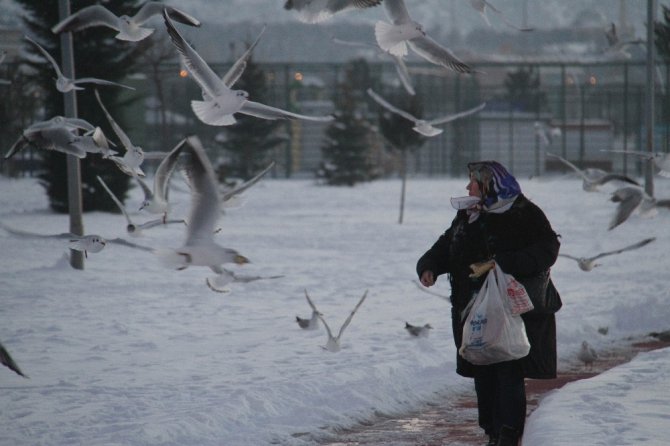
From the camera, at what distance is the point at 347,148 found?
1743 inches

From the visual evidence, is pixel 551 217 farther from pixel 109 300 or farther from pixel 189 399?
pixel 189 399

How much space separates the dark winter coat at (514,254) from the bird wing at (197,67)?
1653mm

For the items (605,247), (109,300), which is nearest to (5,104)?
(605,247)

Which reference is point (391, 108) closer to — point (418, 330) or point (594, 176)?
point (418, 330)

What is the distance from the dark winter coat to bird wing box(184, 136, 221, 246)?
1197 millimetres

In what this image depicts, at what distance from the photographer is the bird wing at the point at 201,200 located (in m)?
5.93

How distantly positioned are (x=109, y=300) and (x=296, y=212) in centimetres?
1600

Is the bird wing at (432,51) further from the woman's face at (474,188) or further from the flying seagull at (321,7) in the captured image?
the woman's face at (474,188)

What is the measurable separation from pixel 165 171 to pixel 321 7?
131 cm

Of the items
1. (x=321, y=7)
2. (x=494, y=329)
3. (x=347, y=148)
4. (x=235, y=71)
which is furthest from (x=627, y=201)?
(x=347, y=148)

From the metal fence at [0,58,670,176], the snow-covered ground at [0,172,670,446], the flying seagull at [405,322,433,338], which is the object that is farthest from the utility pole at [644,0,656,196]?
the metal fence at [0,58,670,176]

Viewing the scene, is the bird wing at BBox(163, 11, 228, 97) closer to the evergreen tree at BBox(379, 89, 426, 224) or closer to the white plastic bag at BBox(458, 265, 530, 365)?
the white plastic bag at BBox(458, 265, 530, 365)

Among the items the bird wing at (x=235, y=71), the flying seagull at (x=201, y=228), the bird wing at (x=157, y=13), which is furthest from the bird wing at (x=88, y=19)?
the flying seagull at (x=201, y=228)

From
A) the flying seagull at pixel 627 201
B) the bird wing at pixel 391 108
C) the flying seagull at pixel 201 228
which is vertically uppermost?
the bird wing at pixel 391 108
